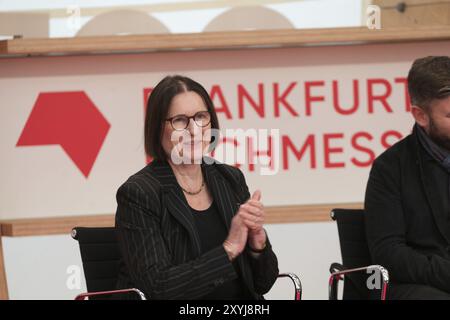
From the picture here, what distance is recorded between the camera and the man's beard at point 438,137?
329cm

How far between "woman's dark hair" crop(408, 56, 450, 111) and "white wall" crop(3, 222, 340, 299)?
132cm

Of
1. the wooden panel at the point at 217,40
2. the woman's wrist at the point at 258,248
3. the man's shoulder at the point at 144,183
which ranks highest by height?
the wooden panel at the point at 217,40

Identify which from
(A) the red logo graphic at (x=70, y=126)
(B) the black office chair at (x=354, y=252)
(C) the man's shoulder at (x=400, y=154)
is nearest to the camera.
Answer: (C) the man's shoulder at (x=400, y=154)

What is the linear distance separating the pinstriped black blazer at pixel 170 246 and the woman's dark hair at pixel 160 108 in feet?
0.21

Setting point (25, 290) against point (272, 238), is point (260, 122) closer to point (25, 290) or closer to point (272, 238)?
point (272, 238)

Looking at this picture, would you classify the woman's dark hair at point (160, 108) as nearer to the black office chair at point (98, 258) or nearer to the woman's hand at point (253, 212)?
the woman's hand at point (253, 212)

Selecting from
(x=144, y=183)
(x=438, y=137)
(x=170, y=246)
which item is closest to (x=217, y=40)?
(x=438, y=137)

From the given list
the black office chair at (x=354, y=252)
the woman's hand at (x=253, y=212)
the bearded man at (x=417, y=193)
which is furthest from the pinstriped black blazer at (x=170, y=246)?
the black office chair at (x=354, y=252)

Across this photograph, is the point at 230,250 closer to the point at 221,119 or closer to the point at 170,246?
the point at 170,246

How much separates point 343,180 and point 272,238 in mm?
447
